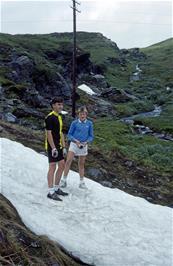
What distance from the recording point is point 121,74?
372ft

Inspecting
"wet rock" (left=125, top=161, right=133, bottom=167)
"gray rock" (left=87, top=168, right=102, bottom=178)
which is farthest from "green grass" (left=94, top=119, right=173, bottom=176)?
"gray rock" (left=87, top=168, right=102, bottom=178)

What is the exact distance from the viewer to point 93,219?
10.9m

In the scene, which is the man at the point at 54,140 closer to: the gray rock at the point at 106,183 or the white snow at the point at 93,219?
the white snow at the point at 93,219

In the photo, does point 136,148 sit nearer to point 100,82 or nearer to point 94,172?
point 94,172

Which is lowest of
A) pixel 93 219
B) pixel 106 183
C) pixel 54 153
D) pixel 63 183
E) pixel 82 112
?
pixel 106 183

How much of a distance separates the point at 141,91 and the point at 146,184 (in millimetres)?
66512

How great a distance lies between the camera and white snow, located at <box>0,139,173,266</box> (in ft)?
32.0

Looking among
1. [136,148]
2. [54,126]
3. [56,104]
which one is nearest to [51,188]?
[54,126]

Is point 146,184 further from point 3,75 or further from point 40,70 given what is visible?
point 40,70

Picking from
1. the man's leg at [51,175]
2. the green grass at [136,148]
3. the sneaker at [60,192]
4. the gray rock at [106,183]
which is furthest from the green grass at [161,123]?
the man's leg at [51,175]

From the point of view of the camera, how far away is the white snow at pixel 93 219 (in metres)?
9.76

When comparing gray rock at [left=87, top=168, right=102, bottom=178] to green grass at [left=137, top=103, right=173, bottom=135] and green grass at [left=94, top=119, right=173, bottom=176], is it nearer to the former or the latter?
green grass at [left=94, top=119, right=173, bottom=176]

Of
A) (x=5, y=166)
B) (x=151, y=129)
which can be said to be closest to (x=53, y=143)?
(x=5, y=166)

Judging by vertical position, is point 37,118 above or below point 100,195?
below
